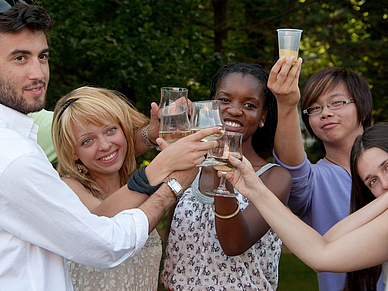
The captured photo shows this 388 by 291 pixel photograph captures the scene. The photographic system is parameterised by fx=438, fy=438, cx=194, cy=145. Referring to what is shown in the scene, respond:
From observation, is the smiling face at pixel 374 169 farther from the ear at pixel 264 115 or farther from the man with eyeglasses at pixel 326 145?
the ear at pixel 264 115

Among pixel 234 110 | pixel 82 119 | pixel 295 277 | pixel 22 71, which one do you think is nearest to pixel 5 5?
pixel 22 71

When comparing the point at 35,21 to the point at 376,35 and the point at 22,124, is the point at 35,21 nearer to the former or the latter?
the point at 22,124

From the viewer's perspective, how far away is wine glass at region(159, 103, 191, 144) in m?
2.52

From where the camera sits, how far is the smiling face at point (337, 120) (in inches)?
132

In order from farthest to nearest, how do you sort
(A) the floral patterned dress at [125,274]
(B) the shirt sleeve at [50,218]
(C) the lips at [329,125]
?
(C) the lips at [329,125] → (A) the floral patterned dress at [125,274] → (B) the shirt sleeve at [50,218]

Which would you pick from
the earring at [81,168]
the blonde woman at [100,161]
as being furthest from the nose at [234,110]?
the earring at [81,168]

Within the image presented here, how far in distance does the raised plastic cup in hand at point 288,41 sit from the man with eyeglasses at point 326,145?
0.41 m

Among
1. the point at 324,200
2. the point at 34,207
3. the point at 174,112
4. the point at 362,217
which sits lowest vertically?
the point at 324,200

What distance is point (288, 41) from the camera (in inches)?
99.3

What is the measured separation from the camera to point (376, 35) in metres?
9.17

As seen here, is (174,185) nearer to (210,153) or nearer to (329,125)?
(210,153)

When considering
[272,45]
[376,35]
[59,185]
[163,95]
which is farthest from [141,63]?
[376,35]

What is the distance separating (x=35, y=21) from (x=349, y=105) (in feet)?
7.62

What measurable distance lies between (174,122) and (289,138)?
824 mm
